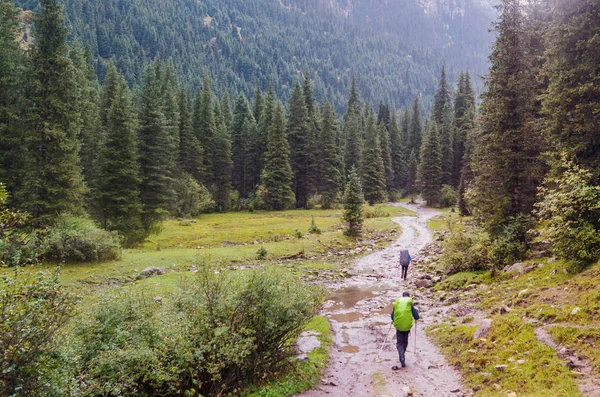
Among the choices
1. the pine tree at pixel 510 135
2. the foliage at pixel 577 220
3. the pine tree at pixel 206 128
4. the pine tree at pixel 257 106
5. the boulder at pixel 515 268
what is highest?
the pine tree at pixel 257 106

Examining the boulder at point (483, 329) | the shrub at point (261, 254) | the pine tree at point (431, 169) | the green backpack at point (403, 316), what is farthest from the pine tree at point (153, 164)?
the pine tree at point (431, 169)

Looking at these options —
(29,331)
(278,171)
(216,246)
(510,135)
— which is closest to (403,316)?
(29,331)

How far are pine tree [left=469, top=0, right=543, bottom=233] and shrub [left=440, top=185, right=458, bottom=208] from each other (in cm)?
4688

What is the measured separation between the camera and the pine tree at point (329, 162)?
64.4 metres

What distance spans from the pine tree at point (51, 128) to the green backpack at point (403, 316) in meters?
21.8

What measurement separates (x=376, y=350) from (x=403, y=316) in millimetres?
2092

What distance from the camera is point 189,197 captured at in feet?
171

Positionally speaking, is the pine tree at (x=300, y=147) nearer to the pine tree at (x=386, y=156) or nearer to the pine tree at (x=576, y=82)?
the pine tree at (x=386, y=156)

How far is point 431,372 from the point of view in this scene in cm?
1004

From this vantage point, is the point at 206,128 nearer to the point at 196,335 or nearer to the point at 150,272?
the point at 150,272

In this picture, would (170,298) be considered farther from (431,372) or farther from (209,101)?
(209,101)

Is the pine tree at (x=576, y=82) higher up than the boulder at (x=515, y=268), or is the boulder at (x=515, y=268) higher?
the pine tree at (x=576, y=82)

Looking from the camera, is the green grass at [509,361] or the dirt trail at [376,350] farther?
the dirt trail at [376,350]

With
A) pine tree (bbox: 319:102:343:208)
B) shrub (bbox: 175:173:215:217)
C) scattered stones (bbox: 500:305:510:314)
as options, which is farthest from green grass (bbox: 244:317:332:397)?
pine tree (bbox: 319:102:343:208)
